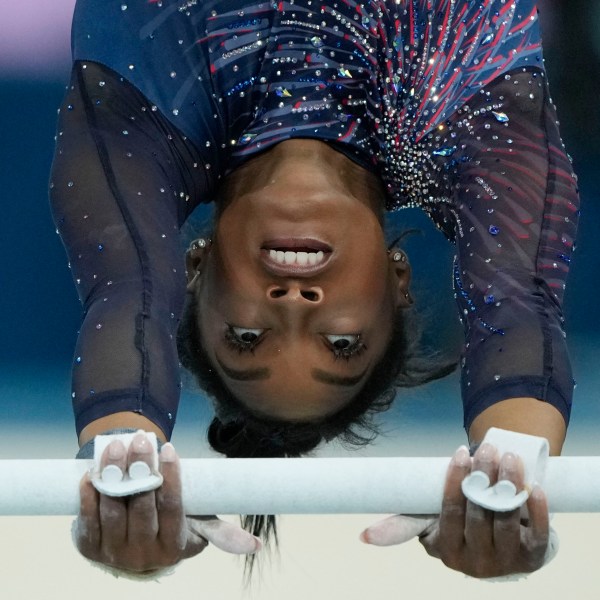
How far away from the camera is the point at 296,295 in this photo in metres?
1.37

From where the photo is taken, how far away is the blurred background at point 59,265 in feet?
6.88

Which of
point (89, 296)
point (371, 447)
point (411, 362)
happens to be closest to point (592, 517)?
point (371, 447)

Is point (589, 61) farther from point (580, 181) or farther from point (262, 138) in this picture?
point (262, 138)

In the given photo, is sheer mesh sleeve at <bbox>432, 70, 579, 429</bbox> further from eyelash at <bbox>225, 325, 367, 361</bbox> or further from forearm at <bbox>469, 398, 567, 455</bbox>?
eyelash at <bbox>225, 325, 367, 361</bbox>

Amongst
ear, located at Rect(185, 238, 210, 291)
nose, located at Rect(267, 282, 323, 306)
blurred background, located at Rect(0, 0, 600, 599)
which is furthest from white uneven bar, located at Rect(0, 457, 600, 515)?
blurred background, located at Rect(0, 0, 600, 599)

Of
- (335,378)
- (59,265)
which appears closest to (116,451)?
(335,378)

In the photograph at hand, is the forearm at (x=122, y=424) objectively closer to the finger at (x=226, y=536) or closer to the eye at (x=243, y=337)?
the finger at (x=226, y=536)

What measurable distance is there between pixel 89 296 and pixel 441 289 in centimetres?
93

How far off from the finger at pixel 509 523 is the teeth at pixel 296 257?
43 centimetres

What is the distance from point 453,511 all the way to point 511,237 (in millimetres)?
369

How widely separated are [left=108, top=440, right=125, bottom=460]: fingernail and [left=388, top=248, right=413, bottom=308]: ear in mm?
577

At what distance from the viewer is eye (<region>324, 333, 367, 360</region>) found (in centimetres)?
140

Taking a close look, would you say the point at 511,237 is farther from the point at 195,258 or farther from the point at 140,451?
the point at 140,451

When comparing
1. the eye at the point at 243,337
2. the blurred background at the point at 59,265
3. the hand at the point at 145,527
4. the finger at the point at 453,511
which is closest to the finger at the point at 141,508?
the hand at the point at 145,527
